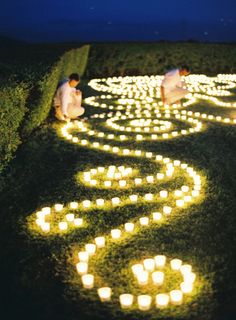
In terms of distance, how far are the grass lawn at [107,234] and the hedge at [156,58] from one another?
11.5 m

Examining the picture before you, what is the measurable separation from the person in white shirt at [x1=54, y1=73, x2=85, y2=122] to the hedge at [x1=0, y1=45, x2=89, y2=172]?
271mm

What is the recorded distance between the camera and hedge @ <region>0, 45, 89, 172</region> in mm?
7209

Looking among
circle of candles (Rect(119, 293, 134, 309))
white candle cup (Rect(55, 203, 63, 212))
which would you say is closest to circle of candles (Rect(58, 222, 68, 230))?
white candle cup (Rect(55, 203, 63, 212))

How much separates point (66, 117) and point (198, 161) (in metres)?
3.89

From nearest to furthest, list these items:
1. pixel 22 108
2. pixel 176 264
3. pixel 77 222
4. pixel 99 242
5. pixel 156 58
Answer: pixel 176 264 < pixel 99 242 < pixel 77 222 < pixel 22 108 < pixel 156 58

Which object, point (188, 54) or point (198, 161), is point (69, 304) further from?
point (188, 54)

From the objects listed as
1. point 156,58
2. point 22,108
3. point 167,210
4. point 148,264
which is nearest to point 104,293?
point 148,264

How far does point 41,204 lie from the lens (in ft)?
21.2

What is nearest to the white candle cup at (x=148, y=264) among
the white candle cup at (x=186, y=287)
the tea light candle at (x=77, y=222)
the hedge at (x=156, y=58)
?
the white candle cup at (x=186, y=287)

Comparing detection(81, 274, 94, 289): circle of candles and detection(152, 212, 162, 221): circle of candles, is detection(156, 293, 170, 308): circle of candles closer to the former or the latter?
detection(81, 274, 94, 289): circle of candles

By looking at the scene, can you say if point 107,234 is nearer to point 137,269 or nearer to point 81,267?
point 81,267

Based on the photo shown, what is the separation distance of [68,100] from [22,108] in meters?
2.21

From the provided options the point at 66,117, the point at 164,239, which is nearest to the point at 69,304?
the point at 164,239

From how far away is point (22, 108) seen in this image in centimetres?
838
